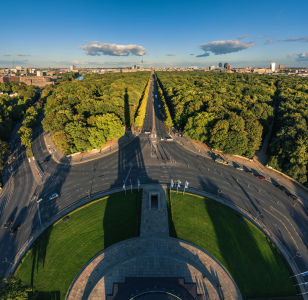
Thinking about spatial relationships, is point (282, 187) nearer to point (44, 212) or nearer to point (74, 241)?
point (74, 241)

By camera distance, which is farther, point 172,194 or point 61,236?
point 172,194

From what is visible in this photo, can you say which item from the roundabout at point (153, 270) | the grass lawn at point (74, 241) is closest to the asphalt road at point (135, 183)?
the grass lawn at point (74, 241)

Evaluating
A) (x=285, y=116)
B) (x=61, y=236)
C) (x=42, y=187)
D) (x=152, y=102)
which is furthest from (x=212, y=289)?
(x=152, y=102)

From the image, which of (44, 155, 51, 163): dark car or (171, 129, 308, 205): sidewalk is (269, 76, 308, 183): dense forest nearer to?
(171, 129, 308, 205): sidewalk

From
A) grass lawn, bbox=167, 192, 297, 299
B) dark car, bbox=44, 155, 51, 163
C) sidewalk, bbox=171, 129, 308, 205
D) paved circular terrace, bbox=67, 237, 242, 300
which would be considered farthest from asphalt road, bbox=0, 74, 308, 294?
paved circular terrace, bbox=67, 237, 242, 300

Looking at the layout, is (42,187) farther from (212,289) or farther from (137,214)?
(212,289)

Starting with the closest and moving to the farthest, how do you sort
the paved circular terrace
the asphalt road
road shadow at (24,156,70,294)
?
the paved circular terrace → road shadow at (24,156,70,294) → the asphalt road

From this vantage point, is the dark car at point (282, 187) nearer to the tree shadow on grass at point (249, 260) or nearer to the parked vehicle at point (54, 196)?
the tree shadow on grass at point (249, 260)
